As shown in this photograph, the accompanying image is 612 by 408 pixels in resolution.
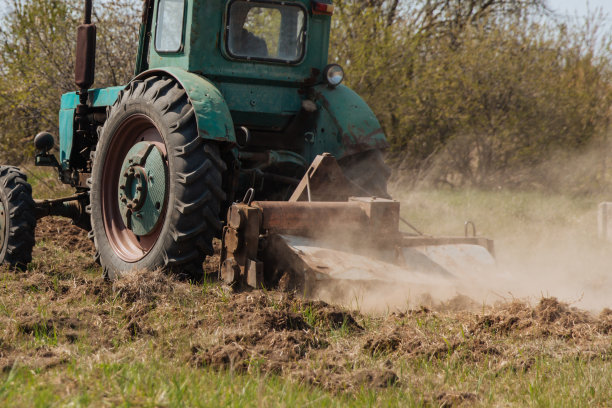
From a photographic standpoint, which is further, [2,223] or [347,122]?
[2,223]

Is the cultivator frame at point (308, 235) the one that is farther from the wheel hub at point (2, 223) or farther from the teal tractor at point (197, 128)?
the wheel hub at point (2, 223)

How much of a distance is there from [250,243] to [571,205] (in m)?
7.85

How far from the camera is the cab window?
194 inches

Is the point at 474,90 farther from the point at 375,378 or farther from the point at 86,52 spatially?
the point at 375,378

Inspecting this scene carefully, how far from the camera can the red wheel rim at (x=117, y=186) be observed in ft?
15.6

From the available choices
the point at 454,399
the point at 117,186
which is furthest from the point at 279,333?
the point at 117,186

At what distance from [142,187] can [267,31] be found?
1565mm

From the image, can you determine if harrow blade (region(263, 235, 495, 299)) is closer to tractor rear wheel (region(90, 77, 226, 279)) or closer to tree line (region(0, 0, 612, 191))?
tractor rear wheel (region(90, 77, 226, 279))

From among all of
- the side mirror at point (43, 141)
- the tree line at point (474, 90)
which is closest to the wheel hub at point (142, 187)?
the side mirror at point (43, 141)

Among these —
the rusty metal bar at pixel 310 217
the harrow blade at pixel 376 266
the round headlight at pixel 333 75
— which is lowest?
the harrow blade at pixel 376 266

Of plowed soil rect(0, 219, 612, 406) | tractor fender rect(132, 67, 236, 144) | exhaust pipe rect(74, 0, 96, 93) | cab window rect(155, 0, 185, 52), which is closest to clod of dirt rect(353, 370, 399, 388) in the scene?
plowed soil rect(0, 219, 612, 406)

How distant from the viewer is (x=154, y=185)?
4469 mm

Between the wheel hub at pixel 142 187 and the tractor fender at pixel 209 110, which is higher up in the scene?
the tractor fender at pixel 209 110

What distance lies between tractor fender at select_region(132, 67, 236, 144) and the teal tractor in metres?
0.01
